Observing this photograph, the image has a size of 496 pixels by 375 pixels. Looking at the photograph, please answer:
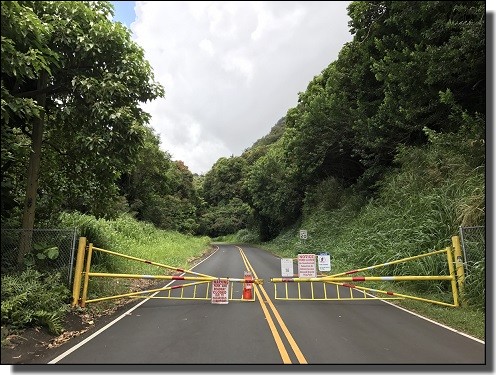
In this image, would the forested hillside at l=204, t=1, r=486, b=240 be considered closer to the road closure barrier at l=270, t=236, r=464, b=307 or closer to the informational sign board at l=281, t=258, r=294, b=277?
A: the road closure barrier at l=270, t=236, r=464, b=307

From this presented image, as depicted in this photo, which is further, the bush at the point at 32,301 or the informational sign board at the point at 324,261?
the informational sign board at the point at 324,261

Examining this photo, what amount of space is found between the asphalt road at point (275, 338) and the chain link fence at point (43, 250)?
1902 mm

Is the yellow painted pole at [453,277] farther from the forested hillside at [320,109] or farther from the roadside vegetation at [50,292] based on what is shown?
the roadside vegetation at [50,292]

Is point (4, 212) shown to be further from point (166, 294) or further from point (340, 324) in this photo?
point (340, 324)

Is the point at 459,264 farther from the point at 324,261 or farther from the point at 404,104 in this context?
the point at 404,104

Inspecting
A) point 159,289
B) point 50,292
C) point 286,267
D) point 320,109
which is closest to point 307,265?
point 286,267

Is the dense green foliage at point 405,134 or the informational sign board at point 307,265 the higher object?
the dense green foliage at point 405,134

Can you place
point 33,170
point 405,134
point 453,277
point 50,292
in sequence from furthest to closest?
point 405,134, point 33,170, point 453,277, point 50,292

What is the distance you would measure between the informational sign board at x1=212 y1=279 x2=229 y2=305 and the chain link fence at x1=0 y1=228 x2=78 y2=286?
328cm

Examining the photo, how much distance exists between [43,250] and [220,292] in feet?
13.5

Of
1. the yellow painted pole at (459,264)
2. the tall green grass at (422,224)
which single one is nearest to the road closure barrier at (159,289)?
the tall green grass at (422,224)

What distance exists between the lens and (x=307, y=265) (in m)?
10.1

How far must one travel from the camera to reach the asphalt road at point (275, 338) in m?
5.76

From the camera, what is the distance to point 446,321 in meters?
7.99
